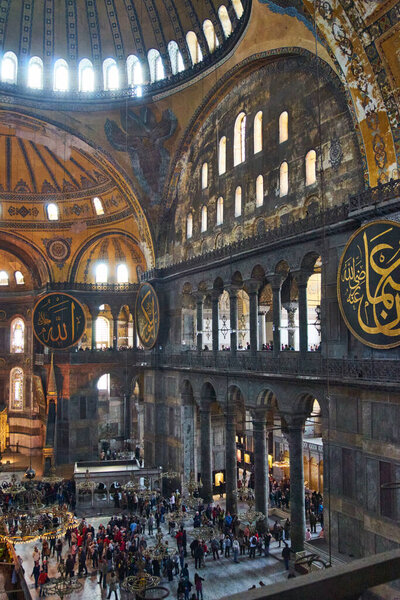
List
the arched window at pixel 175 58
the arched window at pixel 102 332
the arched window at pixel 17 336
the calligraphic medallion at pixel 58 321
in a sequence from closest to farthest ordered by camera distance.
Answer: the arched window at pixel 175 58
the calligraphic medallion at pixel 58 321
the arched window at pixel 17 336
the arched window at pixel 102 332

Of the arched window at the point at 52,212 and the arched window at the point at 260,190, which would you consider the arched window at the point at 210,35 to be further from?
the arched window at the point at 52,212

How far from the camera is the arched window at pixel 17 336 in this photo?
26.3 m

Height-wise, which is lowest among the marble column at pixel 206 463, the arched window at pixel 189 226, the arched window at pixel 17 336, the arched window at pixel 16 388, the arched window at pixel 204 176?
the marble column at pixel 206 463

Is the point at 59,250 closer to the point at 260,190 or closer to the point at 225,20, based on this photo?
the point at 260,190

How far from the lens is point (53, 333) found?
20.9m

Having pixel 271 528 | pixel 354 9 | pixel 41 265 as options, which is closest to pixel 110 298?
pixel 41 265

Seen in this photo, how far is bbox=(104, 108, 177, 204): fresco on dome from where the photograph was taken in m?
18.0

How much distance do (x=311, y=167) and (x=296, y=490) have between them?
7.52 metres

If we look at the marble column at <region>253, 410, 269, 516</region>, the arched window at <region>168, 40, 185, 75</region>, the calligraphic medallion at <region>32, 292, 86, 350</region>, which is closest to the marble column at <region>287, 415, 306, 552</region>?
the marble column at <region>253, 410, 269, 516</region>

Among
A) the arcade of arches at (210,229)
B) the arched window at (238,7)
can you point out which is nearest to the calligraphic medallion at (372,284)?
the arcade of arches at (210,229)

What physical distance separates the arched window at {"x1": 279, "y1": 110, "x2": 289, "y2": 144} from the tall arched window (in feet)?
10.4

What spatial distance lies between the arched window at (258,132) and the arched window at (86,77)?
259 inches

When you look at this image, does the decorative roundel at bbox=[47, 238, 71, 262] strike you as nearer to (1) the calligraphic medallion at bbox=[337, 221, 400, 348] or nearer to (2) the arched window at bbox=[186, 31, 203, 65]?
(2) the arched window at bbox=[186, 31, 203, 65]


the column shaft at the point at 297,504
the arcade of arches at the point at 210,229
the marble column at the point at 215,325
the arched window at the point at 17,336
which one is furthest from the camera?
the arched window at the point at 17,336
